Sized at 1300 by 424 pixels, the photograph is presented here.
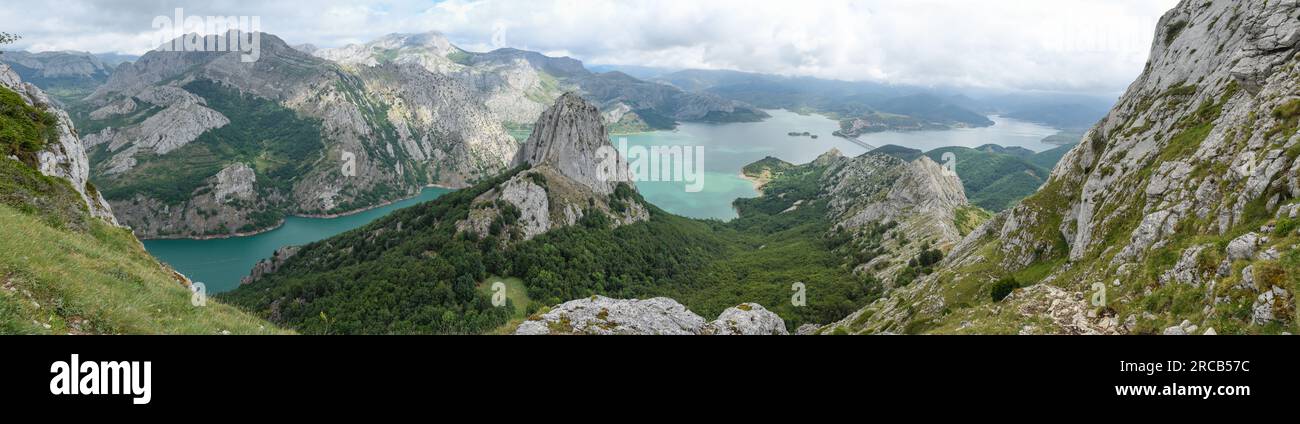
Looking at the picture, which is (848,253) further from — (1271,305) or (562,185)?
(1271,305)

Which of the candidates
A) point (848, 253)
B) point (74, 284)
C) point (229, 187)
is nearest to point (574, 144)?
point (848, 253)

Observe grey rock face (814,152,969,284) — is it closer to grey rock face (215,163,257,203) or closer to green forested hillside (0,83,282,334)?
green forested hillside (0,83,282,334)

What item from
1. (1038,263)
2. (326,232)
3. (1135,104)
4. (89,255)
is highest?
(1135,104)

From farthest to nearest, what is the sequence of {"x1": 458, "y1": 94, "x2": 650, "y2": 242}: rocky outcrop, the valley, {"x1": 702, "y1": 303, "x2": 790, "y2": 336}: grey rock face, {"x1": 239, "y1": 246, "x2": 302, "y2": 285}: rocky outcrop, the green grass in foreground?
{"x1": 239, "y1": 246, "x2": 302, "y2": 285}: rocky outcrop, {"x1": 458, "y1": 94, "x2": 650, "y2": 242}: rocky outcrop, {"x1": 702, "y1": 303, "x2": 790, "y2": 336}: grey rock face, the valley, the green grass in foreground

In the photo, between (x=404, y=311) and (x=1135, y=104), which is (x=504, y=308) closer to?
(x=404, y=311)

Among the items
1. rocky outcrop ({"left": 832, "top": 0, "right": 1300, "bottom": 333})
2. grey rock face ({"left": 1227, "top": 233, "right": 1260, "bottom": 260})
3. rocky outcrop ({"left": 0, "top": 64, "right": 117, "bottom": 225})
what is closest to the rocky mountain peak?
rocky outcrop ({"left": 0, "top": 64, "right": 117, "bottom": 225})
